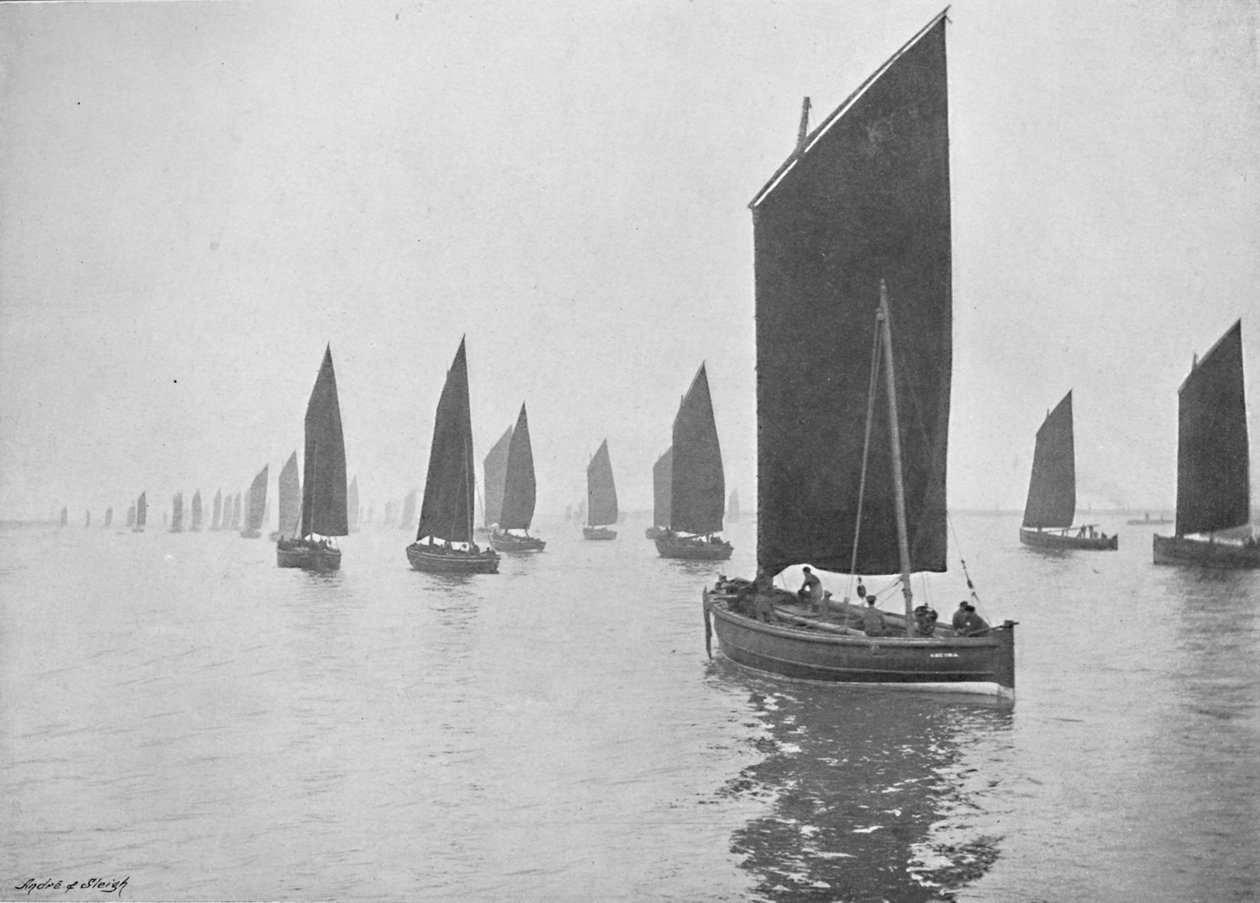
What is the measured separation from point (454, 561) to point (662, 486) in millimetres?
20035

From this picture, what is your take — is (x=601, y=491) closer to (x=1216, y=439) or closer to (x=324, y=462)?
(x=324, y=462)

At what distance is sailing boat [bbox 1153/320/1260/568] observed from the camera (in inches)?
444

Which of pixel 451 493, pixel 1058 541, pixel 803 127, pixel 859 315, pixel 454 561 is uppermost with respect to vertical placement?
pixel 803 127

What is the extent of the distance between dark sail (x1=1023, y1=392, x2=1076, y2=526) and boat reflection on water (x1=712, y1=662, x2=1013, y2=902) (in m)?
3.76

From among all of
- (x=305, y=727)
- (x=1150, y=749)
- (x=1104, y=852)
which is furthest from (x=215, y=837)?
(x=1150, y=749)

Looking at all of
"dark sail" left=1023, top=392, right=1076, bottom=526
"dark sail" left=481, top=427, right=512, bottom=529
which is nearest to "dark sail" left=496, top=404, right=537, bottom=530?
"dark sail" left=481, top=427, right=512, bottom=529

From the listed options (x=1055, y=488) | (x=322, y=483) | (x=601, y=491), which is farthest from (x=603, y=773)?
(x=601, y=491)

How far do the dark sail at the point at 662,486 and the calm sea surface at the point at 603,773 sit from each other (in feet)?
105

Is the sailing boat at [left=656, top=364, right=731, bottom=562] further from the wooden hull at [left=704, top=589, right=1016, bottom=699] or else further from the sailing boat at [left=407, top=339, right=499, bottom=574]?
the wooden hull at [left=704, top=589, right=1016, bottom=699]

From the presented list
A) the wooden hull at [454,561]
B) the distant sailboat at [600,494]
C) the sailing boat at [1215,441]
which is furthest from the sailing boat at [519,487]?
the sailing boat at [1215,441]

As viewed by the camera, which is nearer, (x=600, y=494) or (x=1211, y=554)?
(x=1211, y=554)

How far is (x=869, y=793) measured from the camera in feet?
32.6

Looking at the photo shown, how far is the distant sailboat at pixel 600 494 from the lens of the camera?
61016mm

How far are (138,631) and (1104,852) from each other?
71.9ft
